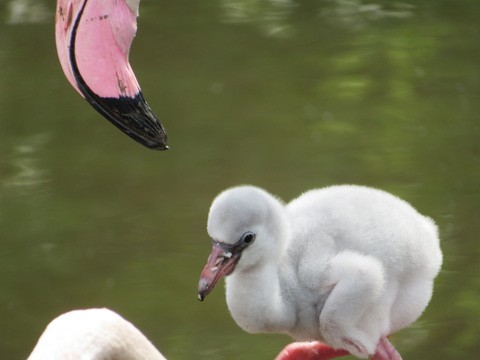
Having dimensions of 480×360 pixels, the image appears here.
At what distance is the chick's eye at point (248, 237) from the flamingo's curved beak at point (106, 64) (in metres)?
0.22

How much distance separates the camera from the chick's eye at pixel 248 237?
1.65 m

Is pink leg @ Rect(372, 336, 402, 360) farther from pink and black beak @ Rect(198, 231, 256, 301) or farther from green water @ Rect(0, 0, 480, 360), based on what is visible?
green water @ Rect(0, 0, 480, 360)

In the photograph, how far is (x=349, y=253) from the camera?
1697 mm

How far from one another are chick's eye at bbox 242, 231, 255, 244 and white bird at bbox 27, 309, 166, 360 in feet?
0.70

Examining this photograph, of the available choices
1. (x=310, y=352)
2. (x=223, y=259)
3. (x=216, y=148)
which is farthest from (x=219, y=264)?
(x=216, y=148)

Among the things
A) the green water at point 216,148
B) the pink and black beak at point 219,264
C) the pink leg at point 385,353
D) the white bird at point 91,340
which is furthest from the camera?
the green water at point 216,148

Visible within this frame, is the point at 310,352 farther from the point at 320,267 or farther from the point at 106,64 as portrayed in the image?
the point at 106,64

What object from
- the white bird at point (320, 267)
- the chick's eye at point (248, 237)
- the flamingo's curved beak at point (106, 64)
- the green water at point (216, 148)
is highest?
the flamingo's curved beak at point (106, 64)

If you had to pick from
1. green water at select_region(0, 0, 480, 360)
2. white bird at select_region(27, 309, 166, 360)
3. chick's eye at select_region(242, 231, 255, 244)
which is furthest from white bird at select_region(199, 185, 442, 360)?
green water at select_region(0, 0, 480, 360)

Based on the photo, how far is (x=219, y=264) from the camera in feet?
5.35

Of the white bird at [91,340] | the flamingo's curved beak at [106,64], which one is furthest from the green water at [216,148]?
the flamingo's curved beak at [106,64]

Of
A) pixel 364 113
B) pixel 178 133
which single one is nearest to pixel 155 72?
pixel 178 133

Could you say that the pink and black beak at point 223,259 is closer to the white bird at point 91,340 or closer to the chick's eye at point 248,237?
the chick's eye at point 248,237

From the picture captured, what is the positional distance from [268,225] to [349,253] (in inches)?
5.3
